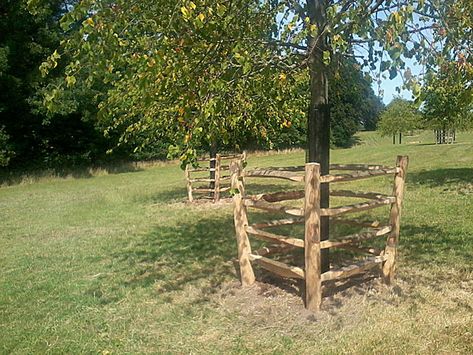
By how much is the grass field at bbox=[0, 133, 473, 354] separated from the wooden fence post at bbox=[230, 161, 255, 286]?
199 mm

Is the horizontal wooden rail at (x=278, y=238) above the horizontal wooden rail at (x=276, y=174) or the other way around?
the other way around

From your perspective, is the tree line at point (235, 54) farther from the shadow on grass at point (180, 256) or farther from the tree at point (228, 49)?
the shadow on grass at point (180, 256)

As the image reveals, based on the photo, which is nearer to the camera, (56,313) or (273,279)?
(56,313)

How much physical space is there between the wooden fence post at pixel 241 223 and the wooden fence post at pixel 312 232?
99 centimetres

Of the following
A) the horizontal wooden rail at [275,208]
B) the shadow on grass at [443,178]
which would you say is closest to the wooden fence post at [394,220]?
the horizontal wooden rail at [275,208]

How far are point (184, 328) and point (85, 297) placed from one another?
5.46 feet

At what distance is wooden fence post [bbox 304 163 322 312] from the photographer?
4266 mm

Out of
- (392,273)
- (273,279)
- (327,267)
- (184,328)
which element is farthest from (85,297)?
(392,273)

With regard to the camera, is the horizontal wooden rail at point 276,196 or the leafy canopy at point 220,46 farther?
the horizontal wooden rail at point 276,196

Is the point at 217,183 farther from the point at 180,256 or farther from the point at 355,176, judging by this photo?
the point at 355,176

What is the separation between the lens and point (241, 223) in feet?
17.1

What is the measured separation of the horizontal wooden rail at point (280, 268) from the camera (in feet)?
15.1

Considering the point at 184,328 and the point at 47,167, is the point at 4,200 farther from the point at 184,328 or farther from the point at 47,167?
the point at 184,328

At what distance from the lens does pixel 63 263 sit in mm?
6938
